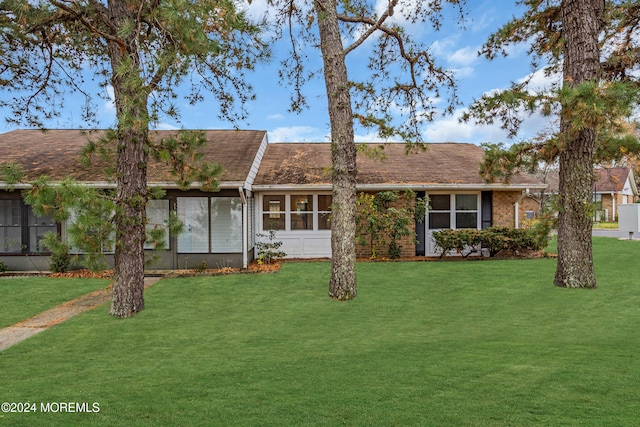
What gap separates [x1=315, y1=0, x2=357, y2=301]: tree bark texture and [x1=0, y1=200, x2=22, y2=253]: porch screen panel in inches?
415

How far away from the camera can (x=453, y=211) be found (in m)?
14.4

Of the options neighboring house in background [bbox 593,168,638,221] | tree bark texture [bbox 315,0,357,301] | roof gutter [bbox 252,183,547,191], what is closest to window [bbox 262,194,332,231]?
roof gutter [bbox 252,183,547,191]

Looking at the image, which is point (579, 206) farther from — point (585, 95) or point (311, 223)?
point (311, 223)

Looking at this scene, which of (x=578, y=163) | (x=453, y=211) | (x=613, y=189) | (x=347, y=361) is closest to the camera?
(x=347, y=361)

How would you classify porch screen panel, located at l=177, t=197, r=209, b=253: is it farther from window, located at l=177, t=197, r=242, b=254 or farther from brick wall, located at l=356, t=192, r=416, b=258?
brick wall, located at l=356, t=192, r=416, b=258

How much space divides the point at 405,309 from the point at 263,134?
11.4 meters

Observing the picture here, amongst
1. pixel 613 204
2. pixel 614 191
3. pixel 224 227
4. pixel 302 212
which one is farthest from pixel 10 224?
pixel 613 204

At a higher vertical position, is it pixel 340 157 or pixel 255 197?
pixel 340 157

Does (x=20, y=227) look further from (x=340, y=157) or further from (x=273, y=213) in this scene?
(x=340, y=157)

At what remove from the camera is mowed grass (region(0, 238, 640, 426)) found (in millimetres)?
3127

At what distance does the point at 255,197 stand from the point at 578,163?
9389mm

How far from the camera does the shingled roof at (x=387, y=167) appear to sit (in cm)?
1364

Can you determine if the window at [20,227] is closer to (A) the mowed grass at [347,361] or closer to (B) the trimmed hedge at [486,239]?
(A) the mowed grass at [347,361]

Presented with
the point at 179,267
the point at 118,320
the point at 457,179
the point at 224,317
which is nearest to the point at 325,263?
the point at 179,267
